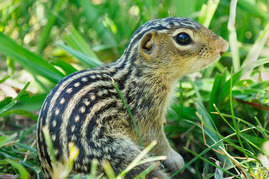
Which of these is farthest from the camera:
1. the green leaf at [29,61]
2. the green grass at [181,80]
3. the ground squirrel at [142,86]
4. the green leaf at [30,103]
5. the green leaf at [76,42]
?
the green leaf at [76,42]

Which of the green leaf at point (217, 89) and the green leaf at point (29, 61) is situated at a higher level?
the green leaf at point (29, 61)

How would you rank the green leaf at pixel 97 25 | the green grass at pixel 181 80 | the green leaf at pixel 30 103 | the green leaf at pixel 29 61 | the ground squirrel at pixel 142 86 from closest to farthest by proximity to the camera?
the ground squirrel at pixel 142 86, the green grass at pixel 181 80, the green leaf at pixel 30 103, the green leaf at pixel 29 61, the green leaf at pixel 97 25

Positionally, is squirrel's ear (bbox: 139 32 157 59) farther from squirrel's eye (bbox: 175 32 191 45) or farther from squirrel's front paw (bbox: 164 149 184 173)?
squirrel's front paw (bbox: 164 149 184 173)

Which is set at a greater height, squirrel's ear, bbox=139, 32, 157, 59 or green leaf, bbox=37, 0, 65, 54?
green leaf, bbox=37, 0, 65, 54

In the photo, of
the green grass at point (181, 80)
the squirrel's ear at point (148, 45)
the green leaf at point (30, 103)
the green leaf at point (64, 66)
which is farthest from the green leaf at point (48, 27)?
the squirrel's ear at point (148, 45)

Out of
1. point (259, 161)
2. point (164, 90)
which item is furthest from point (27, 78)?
point (259, 161)

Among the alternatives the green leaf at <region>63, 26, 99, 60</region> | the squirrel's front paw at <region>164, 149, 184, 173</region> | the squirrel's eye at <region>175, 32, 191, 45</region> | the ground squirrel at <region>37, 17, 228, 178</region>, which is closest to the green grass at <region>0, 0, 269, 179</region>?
the green leaf at <region>63, 26, 99, 60</region>

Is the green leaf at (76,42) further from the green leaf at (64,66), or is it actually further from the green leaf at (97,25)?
the green leaf at (97,25)
